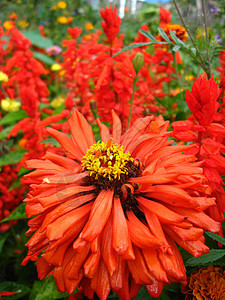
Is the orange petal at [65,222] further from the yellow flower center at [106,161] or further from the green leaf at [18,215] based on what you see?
the green leaf at [18,215]

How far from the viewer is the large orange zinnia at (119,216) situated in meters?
0.39

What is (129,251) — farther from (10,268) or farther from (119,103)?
(10,268)

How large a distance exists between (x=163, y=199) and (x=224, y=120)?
0.20 m

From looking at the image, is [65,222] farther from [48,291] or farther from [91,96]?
[91,96]

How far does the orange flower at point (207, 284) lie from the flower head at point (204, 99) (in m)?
0.28

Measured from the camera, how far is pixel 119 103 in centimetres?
87

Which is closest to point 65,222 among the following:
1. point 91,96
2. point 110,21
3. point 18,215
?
point 18,215

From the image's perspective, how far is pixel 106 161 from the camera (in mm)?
520

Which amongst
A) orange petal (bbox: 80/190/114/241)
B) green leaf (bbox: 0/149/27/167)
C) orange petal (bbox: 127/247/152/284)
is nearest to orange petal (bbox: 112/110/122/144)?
orange petal (bbox: 80/190/114/241)

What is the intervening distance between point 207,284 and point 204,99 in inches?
12.9

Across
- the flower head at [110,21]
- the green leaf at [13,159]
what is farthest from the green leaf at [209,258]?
the green leaf at [13,159]

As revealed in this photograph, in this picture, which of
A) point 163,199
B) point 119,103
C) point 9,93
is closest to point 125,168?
point 163,199

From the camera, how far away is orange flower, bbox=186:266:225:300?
0.50 m

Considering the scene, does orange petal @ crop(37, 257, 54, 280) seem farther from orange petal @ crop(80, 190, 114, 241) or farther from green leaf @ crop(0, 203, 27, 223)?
green leaf @ crop(0, 203, 27, 223)
